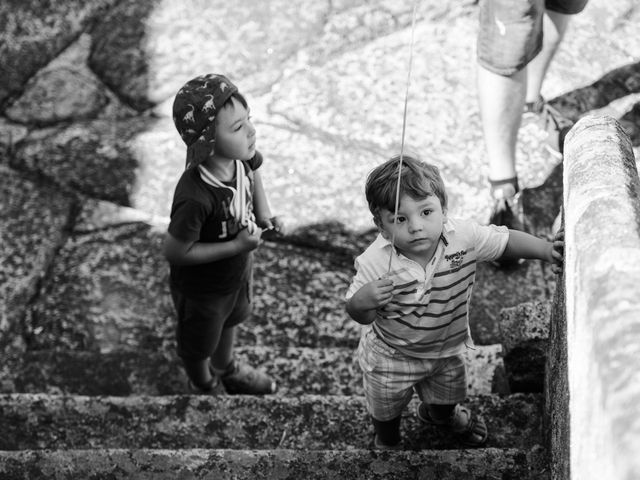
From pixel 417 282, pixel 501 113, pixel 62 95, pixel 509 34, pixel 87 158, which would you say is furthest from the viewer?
pixel 62 95

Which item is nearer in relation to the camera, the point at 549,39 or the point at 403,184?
the point at 403,184

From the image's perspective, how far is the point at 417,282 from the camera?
2.23 metres

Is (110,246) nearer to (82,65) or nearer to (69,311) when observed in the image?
(69,311)

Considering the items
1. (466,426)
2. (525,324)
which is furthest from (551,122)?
(466,426)

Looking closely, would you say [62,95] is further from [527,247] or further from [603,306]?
[603,306]

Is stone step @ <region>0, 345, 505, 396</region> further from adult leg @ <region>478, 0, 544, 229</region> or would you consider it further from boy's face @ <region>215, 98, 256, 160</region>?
boy's face @ <region>215, 98, 256, 160</region>

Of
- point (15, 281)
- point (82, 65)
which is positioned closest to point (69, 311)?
point (15, 281)

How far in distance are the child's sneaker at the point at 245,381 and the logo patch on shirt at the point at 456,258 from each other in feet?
4.24

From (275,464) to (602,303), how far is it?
4.21 ft

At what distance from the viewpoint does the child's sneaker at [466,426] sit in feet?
8.72

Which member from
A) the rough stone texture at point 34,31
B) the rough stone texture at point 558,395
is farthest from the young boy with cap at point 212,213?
the rough stone texture at point 34,31

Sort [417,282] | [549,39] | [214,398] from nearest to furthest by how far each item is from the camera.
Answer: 1. [417,282]
2. [214,398]
3. [549,39]

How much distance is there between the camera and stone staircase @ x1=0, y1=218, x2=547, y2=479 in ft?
7.92

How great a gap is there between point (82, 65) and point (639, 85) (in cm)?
292
